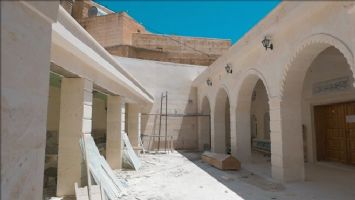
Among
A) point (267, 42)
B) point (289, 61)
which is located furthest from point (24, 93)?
point (267, 42)

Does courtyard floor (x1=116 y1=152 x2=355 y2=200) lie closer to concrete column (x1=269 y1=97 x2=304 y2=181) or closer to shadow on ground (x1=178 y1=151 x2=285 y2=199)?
shadow on ground (x1=178 y1=151 x2=285 y2=199)

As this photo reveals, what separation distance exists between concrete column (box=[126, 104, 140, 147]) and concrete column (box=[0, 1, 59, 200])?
1011 centimetres

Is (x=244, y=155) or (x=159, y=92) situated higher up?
(x=159, y=92)

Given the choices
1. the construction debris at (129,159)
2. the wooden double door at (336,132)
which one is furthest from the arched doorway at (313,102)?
the construction debris at (129,159)

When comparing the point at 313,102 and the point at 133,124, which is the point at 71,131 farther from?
the point at 313,102

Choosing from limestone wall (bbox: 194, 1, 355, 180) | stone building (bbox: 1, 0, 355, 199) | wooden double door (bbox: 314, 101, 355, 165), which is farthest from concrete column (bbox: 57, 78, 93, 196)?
wooden double door (bbox: 314, 101, 355, 165)

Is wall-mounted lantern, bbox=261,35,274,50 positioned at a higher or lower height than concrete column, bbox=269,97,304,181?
higher

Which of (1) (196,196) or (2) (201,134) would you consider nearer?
(1) (196,196)

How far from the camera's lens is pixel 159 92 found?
606 inches

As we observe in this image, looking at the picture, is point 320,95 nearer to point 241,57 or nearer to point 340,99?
point 340,99

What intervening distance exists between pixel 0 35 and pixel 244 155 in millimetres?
9395

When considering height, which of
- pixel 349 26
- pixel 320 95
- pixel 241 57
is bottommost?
pixel 320 95

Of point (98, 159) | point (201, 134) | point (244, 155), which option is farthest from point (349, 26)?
point (201, 134)

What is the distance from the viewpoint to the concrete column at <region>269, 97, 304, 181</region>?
6613mm
